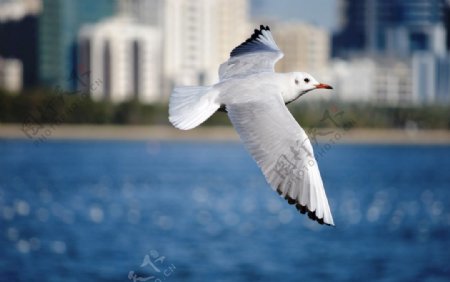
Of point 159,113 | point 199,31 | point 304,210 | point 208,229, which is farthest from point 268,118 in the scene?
point 199,31

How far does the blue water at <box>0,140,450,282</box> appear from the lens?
119 ft

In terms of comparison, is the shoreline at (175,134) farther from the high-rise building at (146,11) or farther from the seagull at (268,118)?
the seagull at (268,118)

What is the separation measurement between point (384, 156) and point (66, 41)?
45071mm

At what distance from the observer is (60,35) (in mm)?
174250

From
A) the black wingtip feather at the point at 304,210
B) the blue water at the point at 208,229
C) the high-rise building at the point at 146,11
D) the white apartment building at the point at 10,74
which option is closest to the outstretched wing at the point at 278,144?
the black wingtip feather at the point at 304,210

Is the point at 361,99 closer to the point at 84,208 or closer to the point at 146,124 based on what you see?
the point at 146,124

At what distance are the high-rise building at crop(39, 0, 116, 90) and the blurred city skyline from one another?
0.12 metres

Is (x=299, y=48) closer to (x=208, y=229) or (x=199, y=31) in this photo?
(x=199, y=31)

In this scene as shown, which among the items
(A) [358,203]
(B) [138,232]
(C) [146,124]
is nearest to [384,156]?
(C) [146,124]

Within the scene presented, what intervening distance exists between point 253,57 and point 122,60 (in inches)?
5565

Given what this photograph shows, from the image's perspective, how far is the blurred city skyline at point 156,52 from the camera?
515 ft

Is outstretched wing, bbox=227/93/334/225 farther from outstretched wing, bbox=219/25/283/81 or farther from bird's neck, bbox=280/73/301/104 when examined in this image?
outstretched wing, bbox=219/25/283/81

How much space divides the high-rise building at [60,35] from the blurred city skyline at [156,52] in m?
0.12

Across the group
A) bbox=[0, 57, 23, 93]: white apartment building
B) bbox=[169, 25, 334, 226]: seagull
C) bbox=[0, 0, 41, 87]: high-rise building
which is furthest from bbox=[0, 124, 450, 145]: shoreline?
bbox=[169, 25, 334, 226]: seagull
